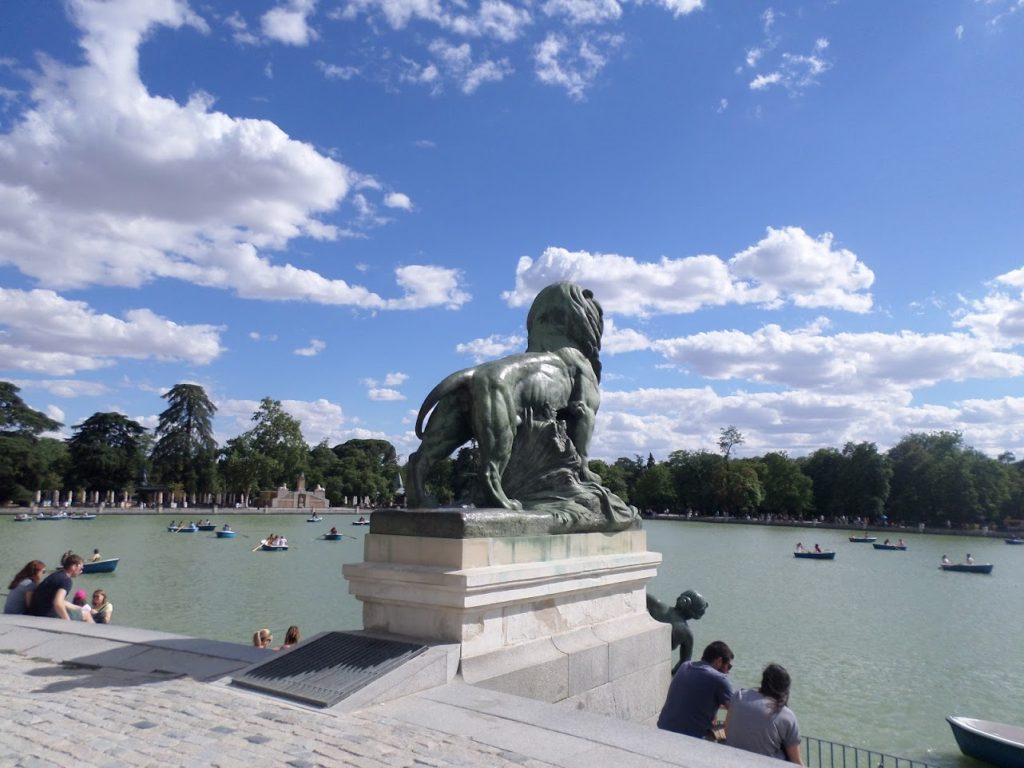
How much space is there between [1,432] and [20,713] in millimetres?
72278

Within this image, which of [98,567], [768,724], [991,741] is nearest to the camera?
[768,724]

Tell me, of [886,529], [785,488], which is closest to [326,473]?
[785,488]

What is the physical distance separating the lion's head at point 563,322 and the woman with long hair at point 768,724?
3429 mm

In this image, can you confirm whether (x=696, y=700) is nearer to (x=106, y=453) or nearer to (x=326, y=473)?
(x=106, y=453)

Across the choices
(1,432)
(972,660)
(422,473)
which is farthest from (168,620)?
(1,432)

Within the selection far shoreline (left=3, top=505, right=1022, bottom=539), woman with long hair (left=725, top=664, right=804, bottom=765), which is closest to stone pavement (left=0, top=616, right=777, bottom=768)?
A: woman with long hair (left=725, top=664, right=804, bottom=765)

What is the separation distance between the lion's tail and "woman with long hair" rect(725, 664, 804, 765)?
2771 millimetres

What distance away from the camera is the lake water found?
10836mm

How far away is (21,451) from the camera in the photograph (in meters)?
61.2

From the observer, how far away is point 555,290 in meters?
7.20

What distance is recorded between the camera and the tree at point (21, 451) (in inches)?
2391

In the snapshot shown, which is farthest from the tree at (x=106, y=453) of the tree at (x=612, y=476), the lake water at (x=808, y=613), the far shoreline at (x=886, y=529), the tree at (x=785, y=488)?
the tree at (x=785, y=488)

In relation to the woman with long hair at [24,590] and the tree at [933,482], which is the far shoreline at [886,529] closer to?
the tree at [933,482]

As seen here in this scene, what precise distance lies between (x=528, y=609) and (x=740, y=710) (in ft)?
4.73
